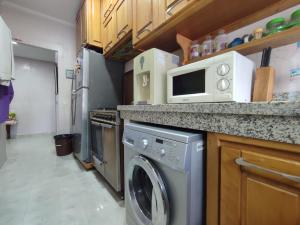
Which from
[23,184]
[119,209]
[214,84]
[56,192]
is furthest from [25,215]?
[214,84]

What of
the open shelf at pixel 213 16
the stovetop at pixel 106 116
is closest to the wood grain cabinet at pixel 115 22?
the open shelf at pixel 213 16

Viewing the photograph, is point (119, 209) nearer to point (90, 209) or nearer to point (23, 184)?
point (90, 209)

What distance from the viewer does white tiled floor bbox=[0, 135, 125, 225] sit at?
119 centimetres

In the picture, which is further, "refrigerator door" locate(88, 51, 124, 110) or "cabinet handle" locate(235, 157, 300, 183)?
"refrigerator door" locate(88, 51, 124, 110)

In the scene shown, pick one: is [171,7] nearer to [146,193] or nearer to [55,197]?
[146,193]

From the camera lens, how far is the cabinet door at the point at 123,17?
4.94 ft

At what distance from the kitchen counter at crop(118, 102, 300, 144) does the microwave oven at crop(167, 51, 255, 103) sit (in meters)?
0.15

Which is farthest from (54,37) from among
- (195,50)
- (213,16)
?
(213,16)

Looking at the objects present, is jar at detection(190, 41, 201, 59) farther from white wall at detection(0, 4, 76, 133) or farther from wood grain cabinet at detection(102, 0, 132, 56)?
white wall at detection(0, 4, 76, 133)

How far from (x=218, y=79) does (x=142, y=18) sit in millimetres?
924

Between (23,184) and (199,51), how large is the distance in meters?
2.27

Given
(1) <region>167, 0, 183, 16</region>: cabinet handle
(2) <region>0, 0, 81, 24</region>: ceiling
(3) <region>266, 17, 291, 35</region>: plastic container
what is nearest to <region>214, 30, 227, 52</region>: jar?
(3) <region>266, 17, 291, 35</region>: plastic container

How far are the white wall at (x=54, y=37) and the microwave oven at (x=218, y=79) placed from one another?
9.65ft

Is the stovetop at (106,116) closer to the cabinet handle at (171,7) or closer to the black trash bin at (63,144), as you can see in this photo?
the cabinet handle at (171,7)
